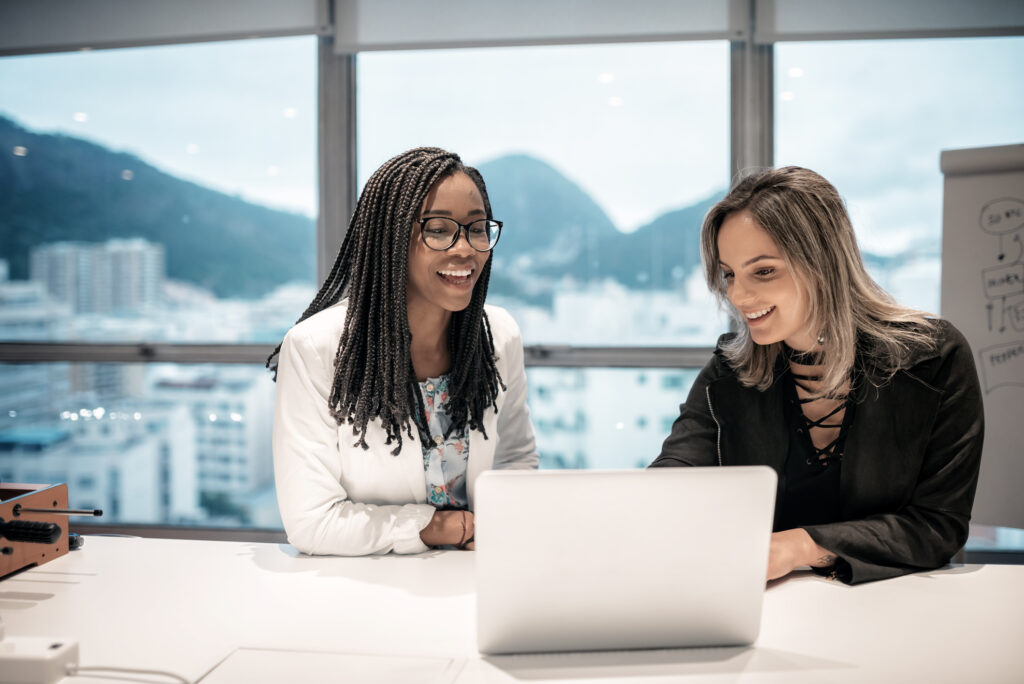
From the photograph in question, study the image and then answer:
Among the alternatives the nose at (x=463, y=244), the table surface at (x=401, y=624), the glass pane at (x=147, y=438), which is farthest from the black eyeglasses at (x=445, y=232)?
the glass pane at (x=147, y=438)

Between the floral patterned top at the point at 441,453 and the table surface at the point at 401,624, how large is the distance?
17 centimetres

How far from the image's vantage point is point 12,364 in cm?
377

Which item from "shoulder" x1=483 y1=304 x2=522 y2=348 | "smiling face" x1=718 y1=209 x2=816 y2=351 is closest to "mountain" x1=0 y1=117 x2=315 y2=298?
"shoulder" x1=483 y1=304 x2=522 y2=348

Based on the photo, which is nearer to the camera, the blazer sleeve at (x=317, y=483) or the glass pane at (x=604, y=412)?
the blazer sleeve at (x=317, y=483)

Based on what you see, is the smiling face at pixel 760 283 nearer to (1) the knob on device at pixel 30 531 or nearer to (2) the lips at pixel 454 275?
(2) the lips at pixel 454 275

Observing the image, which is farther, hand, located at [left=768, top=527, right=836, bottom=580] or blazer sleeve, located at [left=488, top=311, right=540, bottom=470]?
blazer sleeve, located at [left=488, top=311, right=540, bottom=470]

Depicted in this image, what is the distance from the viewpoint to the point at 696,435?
1.60m

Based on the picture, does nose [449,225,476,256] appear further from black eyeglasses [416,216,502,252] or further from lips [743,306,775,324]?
lips [743,306,775,324]

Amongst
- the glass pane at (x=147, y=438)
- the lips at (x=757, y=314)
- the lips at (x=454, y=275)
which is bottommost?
the glass pane at (x=147, y=438)

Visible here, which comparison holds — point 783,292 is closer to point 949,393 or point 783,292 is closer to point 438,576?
point 949,393

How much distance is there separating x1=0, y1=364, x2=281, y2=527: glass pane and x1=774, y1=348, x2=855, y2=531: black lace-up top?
2727mm

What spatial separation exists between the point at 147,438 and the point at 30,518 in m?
2.52

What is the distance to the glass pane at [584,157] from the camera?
3.33 m

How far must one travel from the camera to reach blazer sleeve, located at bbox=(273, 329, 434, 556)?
140 cm
